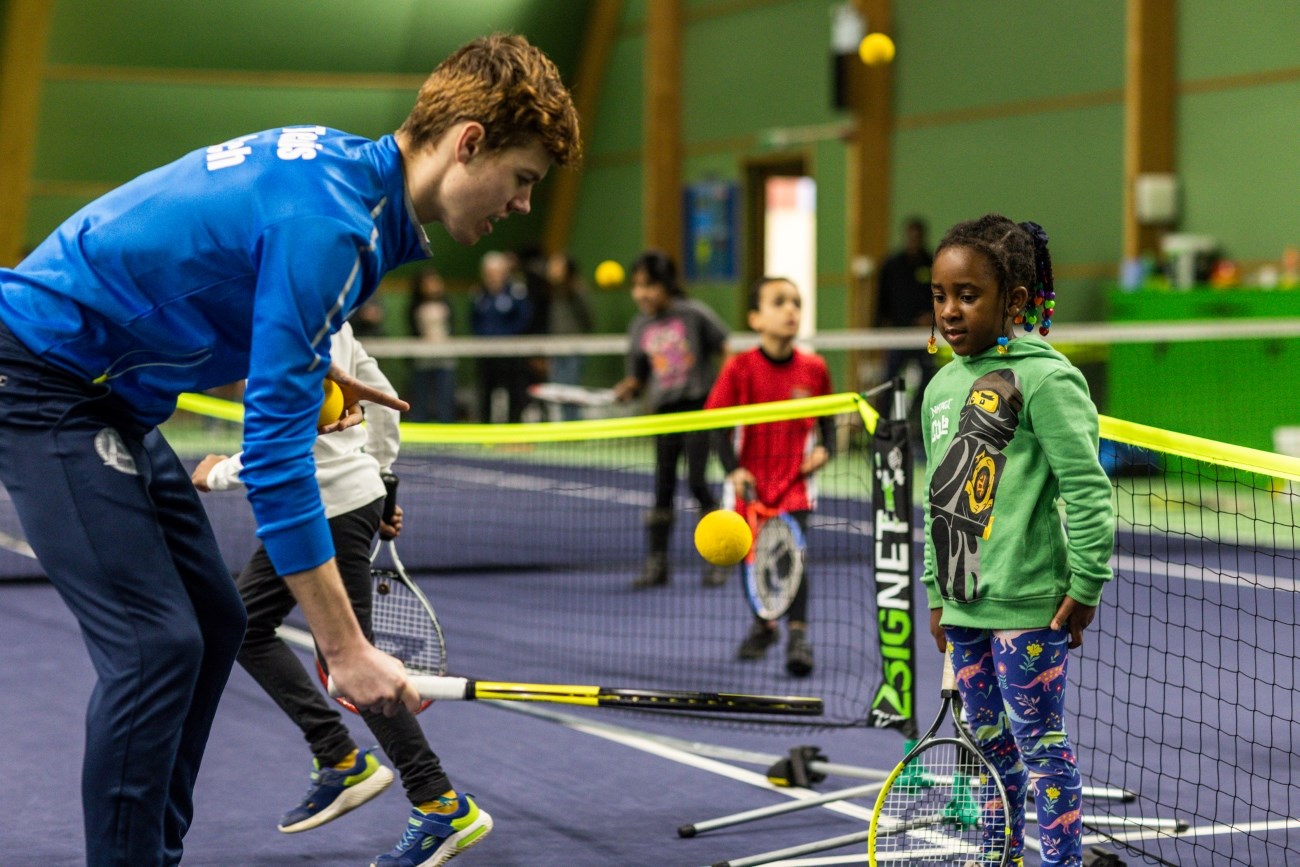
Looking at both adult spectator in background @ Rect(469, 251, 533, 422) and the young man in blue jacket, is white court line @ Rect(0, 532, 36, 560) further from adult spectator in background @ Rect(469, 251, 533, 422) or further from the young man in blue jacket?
the young man in blue jacket

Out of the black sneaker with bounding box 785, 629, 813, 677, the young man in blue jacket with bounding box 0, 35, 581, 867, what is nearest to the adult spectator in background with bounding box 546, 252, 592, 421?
the black sneaker with bounding box 785, 629, 813, 677

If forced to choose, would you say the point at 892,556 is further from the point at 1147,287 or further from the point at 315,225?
the point at 1147,287

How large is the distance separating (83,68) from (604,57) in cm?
667

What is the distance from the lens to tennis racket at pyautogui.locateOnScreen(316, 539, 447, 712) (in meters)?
4.61

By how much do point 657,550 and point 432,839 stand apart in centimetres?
468

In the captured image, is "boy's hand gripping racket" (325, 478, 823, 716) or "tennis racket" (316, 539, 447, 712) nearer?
"boy's hand gripping racket" (325, 478, 823, 716)

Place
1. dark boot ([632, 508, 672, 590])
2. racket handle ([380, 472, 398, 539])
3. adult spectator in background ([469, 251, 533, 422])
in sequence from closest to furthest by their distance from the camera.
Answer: racket handle ([380, 472, 398, 539])
dark boot ([632, 508, 672, 590])
adult spectator in background ([469, 251, 533, 422])

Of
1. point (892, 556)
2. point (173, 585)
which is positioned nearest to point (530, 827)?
point (892, 556)

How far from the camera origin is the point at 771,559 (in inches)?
266

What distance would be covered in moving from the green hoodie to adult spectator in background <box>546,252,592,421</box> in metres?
13.8

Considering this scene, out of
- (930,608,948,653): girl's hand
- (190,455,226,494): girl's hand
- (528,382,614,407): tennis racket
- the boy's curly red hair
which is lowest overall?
(930,608,948,653): girl's hand

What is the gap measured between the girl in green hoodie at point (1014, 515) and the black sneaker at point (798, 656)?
8.66 ft

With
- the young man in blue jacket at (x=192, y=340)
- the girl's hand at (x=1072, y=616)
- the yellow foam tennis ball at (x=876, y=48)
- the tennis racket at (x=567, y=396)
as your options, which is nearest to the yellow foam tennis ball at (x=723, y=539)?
the girl's hand at (x=1072, y=616)

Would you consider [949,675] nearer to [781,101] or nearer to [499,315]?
[499,315]
